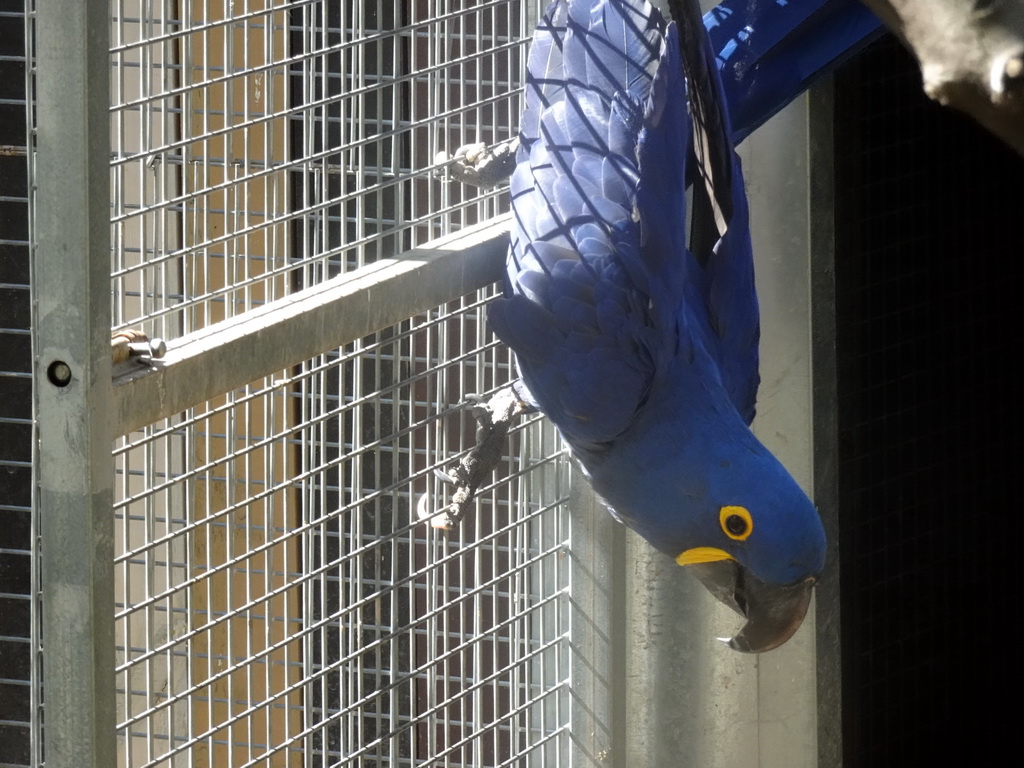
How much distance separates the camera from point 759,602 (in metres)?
1.52

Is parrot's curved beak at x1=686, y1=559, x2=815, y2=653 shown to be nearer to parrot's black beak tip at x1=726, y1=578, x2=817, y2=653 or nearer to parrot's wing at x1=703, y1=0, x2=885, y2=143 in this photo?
parrot's black beak tip at x1=726, y1=578, x2=817, y2=653

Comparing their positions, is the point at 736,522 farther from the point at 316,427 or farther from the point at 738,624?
the point at 316,427

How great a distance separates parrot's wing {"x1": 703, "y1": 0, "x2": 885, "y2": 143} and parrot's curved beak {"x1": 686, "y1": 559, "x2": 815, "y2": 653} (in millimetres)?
588

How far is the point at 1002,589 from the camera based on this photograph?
2516mm

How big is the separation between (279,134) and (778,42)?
0.81 m

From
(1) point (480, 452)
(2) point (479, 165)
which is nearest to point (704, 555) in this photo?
(1) point (480, 452)

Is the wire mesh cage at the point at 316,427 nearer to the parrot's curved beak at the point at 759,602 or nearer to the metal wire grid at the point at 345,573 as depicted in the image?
the metal wire grid at the point at 345,573

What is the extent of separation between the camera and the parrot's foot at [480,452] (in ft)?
5.06

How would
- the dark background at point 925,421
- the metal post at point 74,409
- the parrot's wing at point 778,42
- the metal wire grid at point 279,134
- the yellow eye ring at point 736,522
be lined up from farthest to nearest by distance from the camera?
the dark background at point 925,421, the parrot's wing at point 778,42, the yellow eye ring at point 736,522, the metal wire grid at point 279,134, the metal post at point 74,409

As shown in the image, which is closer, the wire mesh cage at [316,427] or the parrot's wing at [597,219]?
the wire mesh cage at [316,427]

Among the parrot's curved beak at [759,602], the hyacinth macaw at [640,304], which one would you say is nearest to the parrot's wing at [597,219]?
the hyacinth macaw at [640,304]

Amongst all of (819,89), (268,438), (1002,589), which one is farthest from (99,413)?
(1002,589)

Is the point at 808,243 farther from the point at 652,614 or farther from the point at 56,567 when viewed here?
the point at 56,567

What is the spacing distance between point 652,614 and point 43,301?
117 centimetres
